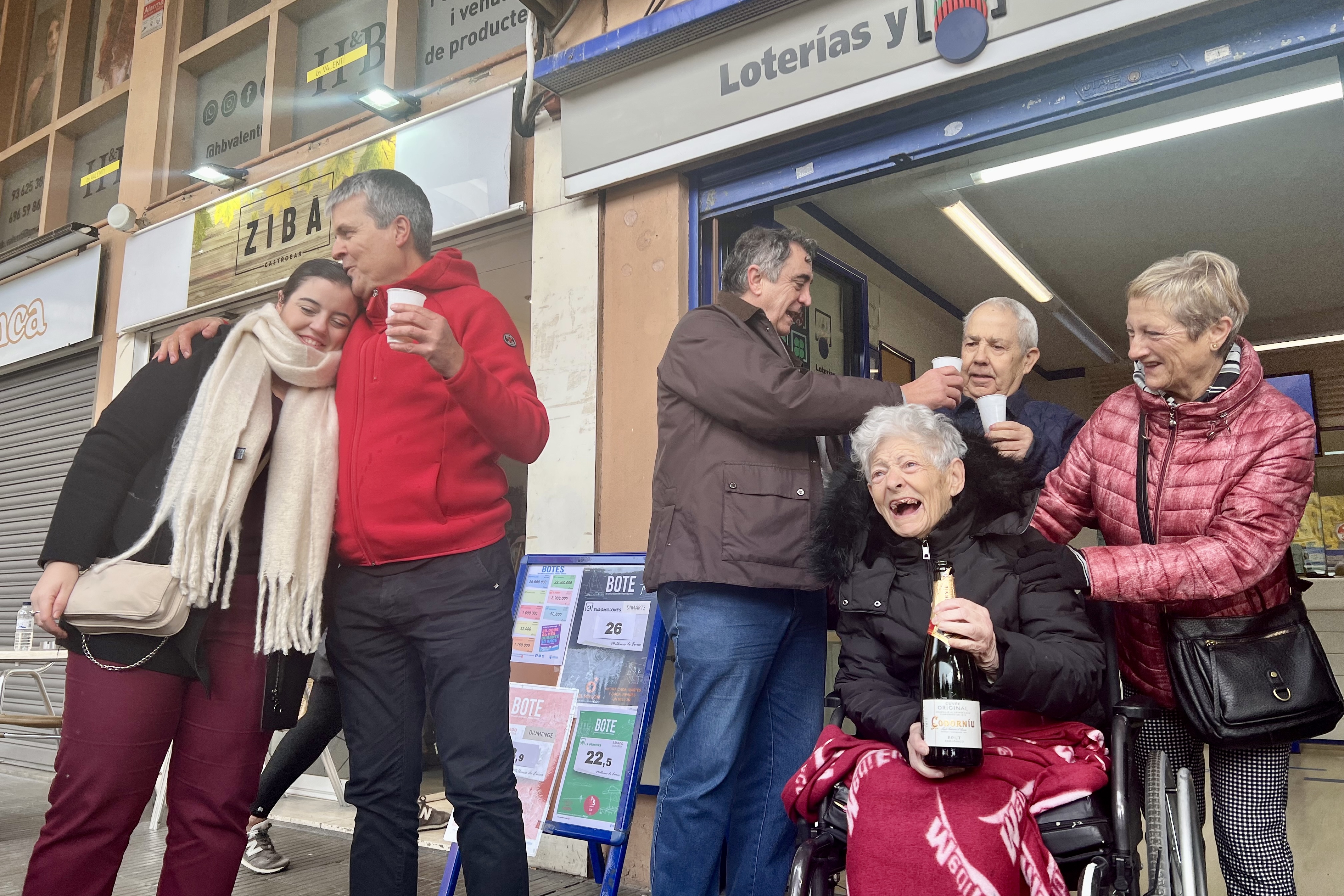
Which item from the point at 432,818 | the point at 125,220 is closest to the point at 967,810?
the point at 432,818

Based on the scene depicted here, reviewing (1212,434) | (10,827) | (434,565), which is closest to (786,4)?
(1212,434)

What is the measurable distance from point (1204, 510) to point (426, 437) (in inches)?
66.9

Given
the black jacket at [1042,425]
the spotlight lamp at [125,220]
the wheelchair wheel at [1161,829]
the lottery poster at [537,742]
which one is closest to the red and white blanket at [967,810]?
the wheelchair wheel at [1161,829]

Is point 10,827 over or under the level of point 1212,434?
under

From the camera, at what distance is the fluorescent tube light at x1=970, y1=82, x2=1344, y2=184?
13.4 ft

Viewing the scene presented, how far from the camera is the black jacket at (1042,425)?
7.79ft

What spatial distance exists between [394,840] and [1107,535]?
1.77 metres

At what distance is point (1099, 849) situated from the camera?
1.54 metres

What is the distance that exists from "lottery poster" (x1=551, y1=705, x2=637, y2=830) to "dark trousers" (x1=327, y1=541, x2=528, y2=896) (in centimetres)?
73

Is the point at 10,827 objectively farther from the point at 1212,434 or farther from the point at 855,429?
the point at 1212,434

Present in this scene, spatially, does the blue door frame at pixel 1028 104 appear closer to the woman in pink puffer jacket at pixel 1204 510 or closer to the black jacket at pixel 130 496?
the woman in pink puffer jacket at pixel 1204 510

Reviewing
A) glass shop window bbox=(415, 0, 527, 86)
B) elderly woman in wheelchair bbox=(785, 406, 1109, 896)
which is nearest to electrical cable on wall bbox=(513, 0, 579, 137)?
glass shop window bbox=(415, 0, 527, 86)

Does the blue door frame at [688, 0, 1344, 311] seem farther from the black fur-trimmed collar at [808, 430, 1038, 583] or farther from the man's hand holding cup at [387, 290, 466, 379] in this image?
the man's hand holding cup at [387, 290, 466, 379]

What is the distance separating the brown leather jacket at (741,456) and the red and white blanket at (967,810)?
1.79 ft
